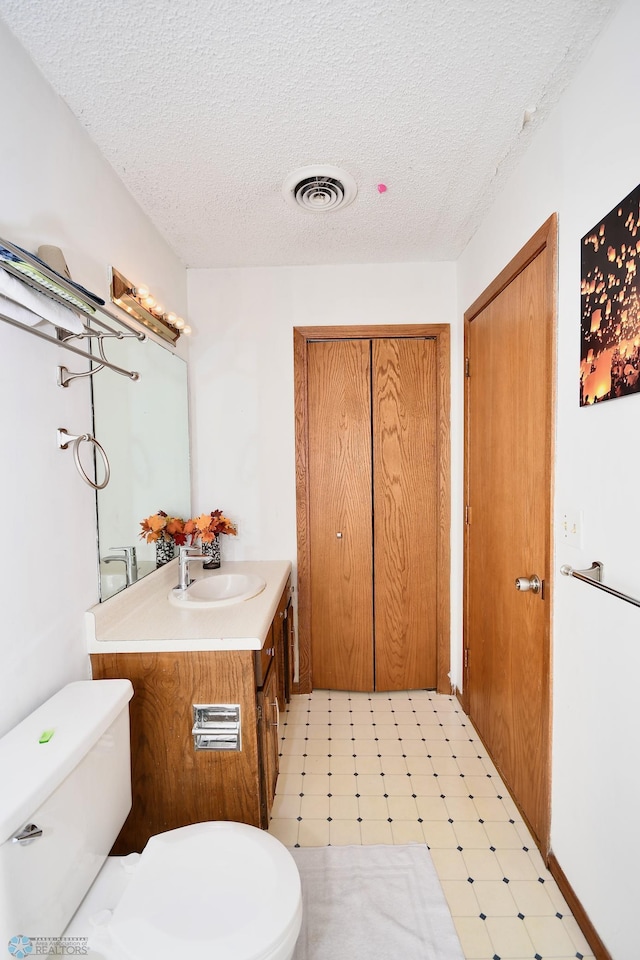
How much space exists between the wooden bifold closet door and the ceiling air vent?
0.77 metres

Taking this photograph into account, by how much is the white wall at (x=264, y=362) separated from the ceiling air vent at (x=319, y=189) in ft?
2.10

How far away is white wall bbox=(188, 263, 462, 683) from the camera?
2.45 m

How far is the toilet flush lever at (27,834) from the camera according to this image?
791mm

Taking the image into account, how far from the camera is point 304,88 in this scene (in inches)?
49.8

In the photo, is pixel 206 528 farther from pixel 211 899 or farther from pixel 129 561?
pixel 211 899

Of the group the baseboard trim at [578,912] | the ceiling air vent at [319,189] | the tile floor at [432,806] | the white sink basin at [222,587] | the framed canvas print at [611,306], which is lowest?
the tile floor at [432,806]

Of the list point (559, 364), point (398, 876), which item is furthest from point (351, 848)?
point (559, 364)

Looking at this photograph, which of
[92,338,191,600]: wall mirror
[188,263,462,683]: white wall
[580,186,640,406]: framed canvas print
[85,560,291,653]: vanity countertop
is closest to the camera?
[580,186,640,406]: framed canvas print

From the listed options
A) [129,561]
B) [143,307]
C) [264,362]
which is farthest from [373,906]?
[264,362]

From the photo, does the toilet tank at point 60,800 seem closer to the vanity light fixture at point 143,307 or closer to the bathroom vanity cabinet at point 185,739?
the bathroom vanity cabinet at point 185,739

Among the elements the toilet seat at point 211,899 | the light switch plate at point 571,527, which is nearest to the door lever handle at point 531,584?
the light switch plate at point 571,527

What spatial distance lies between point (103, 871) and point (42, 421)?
1.11 m

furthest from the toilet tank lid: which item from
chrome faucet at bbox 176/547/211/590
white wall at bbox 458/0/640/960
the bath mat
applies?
white wall at bbox 458/0/640/960

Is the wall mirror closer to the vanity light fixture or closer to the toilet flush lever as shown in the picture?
the vanity light fixture
